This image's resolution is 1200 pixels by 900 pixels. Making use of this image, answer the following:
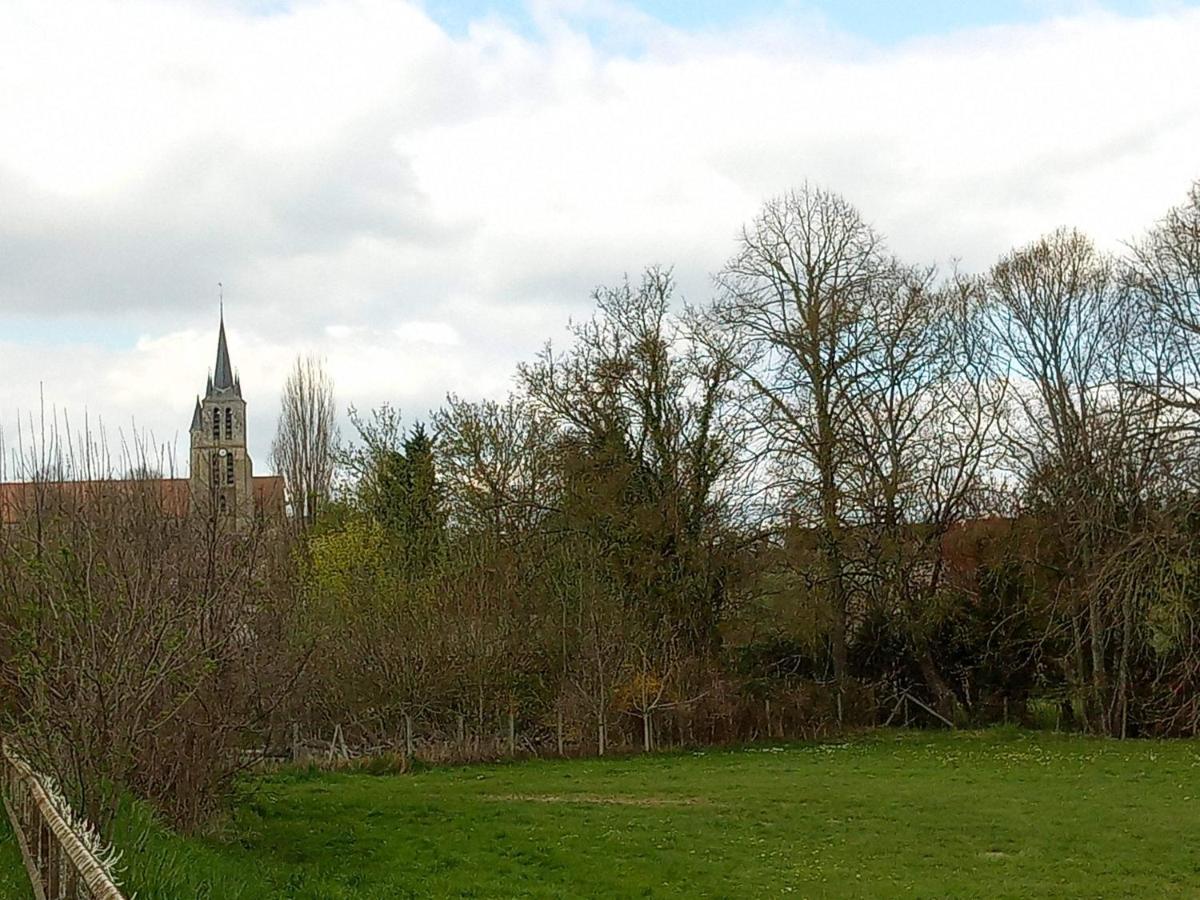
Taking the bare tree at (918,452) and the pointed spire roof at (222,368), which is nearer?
the bare tree at (918,452)

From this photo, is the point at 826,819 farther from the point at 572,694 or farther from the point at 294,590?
the point at 572,694

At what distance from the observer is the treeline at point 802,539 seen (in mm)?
30062

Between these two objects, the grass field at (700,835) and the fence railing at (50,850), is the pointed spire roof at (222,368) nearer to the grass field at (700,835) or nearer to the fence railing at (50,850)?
the grass field at (700,835)

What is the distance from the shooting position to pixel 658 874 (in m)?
14.5

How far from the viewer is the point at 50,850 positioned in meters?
7.07

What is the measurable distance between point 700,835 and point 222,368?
199ft

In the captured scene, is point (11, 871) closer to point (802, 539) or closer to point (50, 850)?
point (50, 850)

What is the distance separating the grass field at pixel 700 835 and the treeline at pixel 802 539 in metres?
4.44

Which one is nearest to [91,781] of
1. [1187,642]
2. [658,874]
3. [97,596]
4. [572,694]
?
[97,596]

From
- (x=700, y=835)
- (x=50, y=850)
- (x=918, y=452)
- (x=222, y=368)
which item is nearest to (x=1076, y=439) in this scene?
(x=918, y=452)

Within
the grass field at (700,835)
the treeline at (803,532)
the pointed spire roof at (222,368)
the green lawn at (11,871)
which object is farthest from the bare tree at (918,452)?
the pointed spire roof at (222,368)

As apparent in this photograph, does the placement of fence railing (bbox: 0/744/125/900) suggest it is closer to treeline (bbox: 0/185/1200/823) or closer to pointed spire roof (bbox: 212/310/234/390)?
treeline (bbox: 0/185/1200/823)

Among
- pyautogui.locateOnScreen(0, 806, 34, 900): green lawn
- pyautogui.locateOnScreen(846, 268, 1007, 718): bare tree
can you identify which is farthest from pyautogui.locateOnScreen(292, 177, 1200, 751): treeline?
pyautogui.locateOnScreen(0, 806, 34, 900): green lawn

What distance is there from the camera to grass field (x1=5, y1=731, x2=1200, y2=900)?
13.6 m
